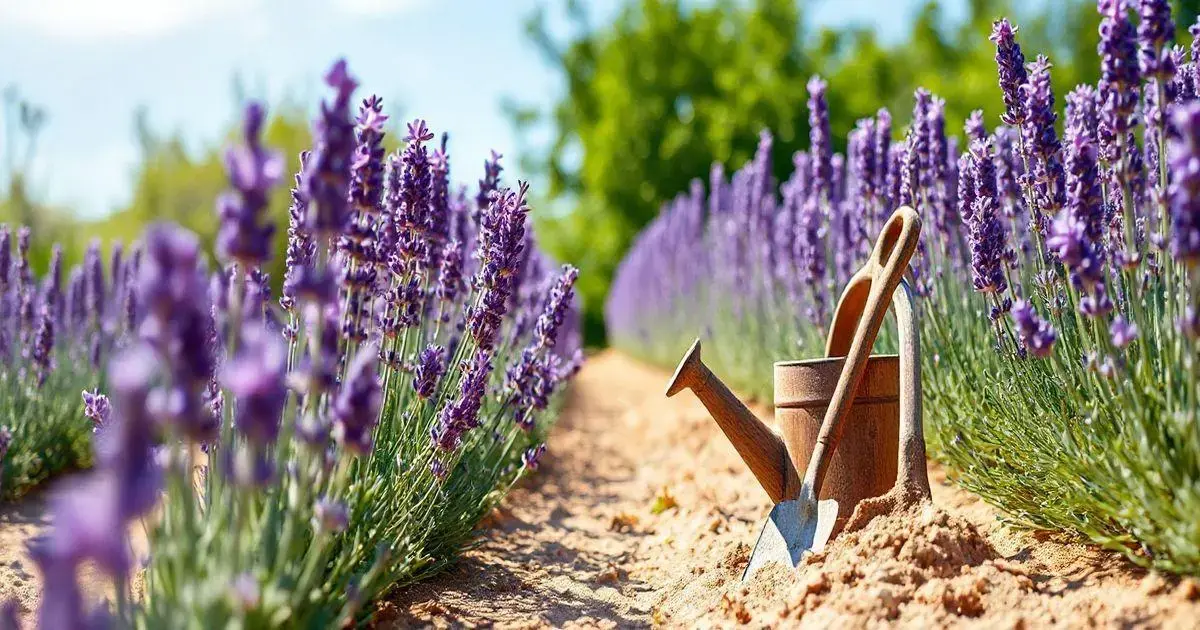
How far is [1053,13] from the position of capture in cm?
2264

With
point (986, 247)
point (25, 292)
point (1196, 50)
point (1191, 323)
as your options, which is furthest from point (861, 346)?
point (25, 292)

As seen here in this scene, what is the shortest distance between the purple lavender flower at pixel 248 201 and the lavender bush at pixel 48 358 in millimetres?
2714

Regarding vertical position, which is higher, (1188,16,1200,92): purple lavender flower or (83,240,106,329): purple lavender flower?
(1188,16,1200,92): purple lavender flower

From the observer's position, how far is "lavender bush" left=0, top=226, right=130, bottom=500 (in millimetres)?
4254

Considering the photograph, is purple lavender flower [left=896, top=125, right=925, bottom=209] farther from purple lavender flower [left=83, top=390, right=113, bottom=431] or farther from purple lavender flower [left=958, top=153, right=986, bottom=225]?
purple lavender flower [left=83, top=390, right=113, bottom=431]

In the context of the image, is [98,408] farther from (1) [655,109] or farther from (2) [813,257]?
(1) [655,109]

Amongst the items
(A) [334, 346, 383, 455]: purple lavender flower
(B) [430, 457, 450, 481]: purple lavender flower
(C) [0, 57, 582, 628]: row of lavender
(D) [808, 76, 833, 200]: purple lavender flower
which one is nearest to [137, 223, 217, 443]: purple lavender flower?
(C) [0, 57, 582, 628]: row of lavender

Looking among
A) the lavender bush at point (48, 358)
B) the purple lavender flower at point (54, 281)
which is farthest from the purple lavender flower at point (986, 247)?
the purple lavender flower at point (54, 281)

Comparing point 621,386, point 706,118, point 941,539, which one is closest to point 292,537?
point 941,539

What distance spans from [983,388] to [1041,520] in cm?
55

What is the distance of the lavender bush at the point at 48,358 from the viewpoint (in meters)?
4.25

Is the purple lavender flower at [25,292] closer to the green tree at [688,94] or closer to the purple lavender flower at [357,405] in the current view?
the purple lavender flower at [357,405]

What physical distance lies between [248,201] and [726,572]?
6.40 feet

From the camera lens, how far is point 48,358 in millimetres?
4543
